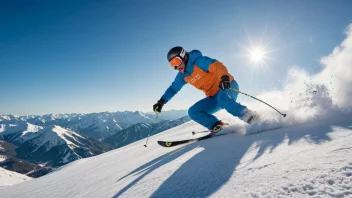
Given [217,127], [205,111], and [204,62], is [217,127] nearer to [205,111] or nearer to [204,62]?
[205,111]

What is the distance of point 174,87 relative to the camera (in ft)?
23.0

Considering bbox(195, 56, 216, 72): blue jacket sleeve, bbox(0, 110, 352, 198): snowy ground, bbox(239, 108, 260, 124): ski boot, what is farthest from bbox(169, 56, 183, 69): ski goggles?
bbox(0, 110, 352, 198): snowy ground

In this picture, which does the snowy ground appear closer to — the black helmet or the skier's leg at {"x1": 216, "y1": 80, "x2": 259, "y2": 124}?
the skier's leg at {"x1": 216, "y1": 80, "x2": 259, "y2": 124}

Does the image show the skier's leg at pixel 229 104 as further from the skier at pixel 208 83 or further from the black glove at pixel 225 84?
the black glove at pixel 225 84

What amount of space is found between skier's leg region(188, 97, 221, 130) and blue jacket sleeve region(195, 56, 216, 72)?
1.02 metres

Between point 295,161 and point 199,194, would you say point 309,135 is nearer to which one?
point 295,161

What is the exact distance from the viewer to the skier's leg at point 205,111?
5988mm

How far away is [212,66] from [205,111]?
136 centimetres

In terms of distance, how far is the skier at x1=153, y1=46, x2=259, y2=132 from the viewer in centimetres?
523

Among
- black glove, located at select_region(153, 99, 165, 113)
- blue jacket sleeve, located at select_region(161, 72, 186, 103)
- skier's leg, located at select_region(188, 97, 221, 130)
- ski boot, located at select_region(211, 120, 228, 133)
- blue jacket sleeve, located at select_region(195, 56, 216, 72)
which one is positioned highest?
blue jacket sleeve, located at select_region(195, 56, 216, 72)

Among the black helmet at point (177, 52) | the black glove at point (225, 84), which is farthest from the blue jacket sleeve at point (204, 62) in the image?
the black glove at point (225, 84)

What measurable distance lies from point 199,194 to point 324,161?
107 cm

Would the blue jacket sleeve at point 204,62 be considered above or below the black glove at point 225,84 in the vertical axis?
above

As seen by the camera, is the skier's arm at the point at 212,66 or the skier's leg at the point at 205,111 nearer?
the skier's arm at the point at 212,66
